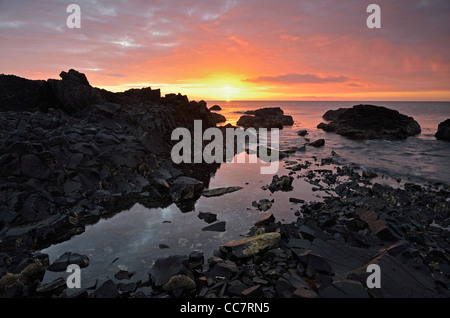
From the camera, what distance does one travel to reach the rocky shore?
7535 mm

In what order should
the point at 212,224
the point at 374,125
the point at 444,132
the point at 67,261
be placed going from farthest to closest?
the point at 374,125 → the point at 444,132 → the point at 212,224 → the point at 67,261

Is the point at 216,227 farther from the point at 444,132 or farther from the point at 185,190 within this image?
the point at 444,132

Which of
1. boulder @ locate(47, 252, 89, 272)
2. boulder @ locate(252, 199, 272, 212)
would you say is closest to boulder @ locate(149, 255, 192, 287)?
boulder @ locate(47, 252, 89, 272)

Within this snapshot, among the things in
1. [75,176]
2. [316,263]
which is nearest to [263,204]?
[316,263]

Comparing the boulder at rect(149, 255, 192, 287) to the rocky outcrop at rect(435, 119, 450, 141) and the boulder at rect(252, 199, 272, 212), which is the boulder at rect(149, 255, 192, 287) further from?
the rocky outcrop at rect(435, 119, 450, 141)

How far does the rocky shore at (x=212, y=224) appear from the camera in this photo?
24.7 feet

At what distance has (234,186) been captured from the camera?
18.1 meters

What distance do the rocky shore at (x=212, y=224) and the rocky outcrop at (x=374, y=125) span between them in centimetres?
3147

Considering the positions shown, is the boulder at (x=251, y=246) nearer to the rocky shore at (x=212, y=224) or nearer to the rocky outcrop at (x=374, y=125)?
the rocky shore at (x=212, y=224)

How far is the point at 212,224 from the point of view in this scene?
12.2 meters

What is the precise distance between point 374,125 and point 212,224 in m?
54.1

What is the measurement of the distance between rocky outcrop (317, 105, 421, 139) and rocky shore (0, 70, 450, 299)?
103ft
